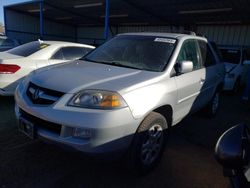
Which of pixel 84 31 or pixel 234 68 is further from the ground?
pixel 84 31

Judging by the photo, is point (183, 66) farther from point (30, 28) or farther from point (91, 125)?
point (30, 28)

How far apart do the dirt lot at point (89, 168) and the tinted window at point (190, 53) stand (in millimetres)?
1319

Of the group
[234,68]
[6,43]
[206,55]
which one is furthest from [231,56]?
[6,43]

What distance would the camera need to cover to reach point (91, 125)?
2.16m

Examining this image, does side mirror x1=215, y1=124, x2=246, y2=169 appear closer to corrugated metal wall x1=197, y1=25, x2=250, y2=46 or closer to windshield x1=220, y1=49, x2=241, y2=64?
windshield x1=220, y1=49, x2=241, y2=64

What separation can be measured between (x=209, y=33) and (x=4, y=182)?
16.3 m

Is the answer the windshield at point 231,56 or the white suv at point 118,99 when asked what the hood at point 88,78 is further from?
the windshield at point 231,56

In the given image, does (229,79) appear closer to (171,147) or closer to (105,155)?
(171,147)

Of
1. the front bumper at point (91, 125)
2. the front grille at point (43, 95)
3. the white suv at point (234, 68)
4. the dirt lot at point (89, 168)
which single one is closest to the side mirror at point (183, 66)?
the front bumper at point (91, 125)

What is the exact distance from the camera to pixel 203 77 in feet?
12.7

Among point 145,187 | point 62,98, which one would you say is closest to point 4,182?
point 62,98

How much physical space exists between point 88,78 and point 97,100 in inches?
15.7

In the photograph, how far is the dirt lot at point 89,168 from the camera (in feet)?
8.54

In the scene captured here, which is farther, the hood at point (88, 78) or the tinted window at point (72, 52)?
the tinted window at point (72, 52)
